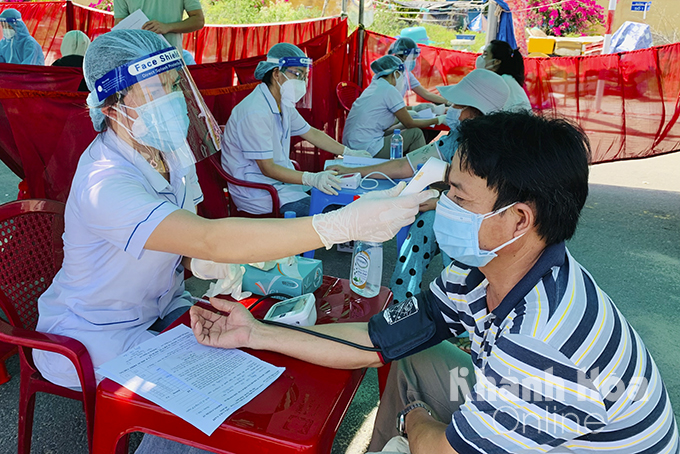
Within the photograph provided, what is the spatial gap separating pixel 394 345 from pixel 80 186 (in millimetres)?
986

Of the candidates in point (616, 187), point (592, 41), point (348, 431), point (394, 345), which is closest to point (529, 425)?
point (394, 345)

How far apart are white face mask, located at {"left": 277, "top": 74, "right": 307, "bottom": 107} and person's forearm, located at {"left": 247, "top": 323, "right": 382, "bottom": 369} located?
2180 mm

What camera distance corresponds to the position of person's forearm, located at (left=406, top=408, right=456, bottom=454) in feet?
3.55

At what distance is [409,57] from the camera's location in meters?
5.48

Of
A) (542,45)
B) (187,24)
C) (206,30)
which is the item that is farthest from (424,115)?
(542,45)

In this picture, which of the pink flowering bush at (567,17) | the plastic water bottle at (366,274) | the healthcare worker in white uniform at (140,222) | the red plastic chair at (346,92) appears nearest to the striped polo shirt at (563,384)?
the healthcare worker in white uniform at (140,222)

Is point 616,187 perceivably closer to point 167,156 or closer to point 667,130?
point 667,130

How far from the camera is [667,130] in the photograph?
582 centimetres

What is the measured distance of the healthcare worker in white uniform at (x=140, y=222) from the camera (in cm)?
130

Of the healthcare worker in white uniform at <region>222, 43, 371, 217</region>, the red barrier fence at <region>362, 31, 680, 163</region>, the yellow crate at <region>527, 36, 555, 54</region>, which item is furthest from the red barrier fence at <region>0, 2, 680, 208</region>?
the yellow crate at <region>527, 36, 555, 54</region>

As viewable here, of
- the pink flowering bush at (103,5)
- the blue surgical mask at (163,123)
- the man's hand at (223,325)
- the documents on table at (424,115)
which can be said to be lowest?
the man's hand at (223,325)

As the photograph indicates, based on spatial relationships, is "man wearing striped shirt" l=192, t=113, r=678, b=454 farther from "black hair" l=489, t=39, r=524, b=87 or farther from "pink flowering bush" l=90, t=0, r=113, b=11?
"pink flowering bush" l=90, t=0, r=113, b=11

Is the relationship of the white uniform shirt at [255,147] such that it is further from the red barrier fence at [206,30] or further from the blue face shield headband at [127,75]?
the red barrier fence at [206,30]

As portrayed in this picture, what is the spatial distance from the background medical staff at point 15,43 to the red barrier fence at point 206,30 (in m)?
1.99
